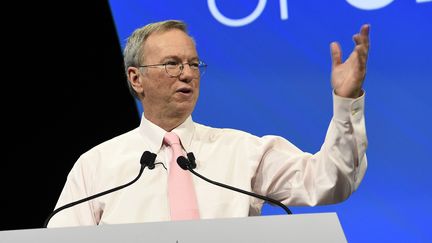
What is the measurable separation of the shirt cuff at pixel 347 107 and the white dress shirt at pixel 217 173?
33 mm

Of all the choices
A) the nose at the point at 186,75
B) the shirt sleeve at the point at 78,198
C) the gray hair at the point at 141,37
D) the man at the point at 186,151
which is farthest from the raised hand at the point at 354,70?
the shirt sleeve at the point at 78,198

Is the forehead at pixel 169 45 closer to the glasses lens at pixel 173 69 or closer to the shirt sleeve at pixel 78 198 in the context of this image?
the glasses lens at pixel 173 69

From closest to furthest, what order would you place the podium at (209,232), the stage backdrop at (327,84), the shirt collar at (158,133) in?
1. the podium at (209,232)
2. the shirt collar at (158,133)
3. the stage backdrop at (327,84)

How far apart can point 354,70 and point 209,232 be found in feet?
2.22

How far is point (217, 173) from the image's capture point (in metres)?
2.15

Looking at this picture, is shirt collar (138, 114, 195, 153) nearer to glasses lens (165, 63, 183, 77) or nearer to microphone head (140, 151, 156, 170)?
glasses lens (165, 63, 183, 77)

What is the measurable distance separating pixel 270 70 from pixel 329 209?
1.90 ft

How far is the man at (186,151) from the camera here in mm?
1942

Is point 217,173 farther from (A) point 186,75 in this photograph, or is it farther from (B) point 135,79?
(B) point 135,79

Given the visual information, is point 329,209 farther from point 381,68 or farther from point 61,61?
point 61,61

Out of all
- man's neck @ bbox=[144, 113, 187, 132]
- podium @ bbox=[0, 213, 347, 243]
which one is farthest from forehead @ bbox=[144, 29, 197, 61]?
podium @ bbox=[0, 213, 347, 243]

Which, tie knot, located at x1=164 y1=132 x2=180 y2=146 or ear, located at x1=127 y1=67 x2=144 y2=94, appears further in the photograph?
ear, located at x1=127 y1=67 x2=144 y2=94

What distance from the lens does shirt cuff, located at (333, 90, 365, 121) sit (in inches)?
70.8

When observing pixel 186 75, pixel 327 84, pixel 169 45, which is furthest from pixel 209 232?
pixel 327 84
